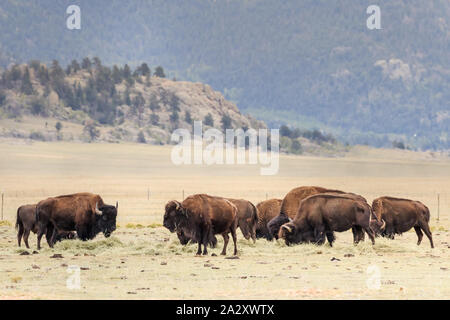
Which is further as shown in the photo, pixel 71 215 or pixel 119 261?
pixel 71 215

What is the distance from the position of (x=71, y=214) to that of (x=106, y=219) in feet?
3.62

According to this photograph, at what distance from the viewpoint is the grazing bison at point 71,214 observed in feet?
88.9

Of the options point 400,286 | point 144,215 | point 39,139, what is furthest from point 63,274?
point 39,139

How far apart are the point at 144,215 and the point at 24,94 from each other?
144 m

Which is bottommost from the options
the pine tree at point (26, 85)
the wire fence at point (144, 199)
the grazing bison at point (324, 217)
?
the wire fence at point (144, 199)

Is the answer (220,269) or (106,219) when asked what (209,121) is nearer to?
(106,219)

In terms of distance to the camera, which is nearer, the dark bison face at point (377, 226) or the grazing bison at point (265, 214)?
the dark bison face at point (377, 226)

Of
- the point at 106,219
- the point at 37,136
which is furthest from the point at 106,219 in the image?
the point at 37,136

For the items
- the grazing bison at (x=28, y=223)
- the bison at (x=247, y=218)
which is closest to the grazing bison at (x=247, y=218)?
the bison at (x=247, y=218)

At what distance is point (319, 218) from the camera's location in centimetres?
2664

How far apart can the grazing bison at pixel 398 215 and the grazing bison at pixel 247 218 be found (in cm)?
361

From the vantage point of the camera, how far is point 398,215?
28.8m

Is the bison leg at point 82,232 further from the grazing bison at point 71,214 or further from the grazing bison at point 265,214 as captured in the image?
the grazing bison at point 265,214
